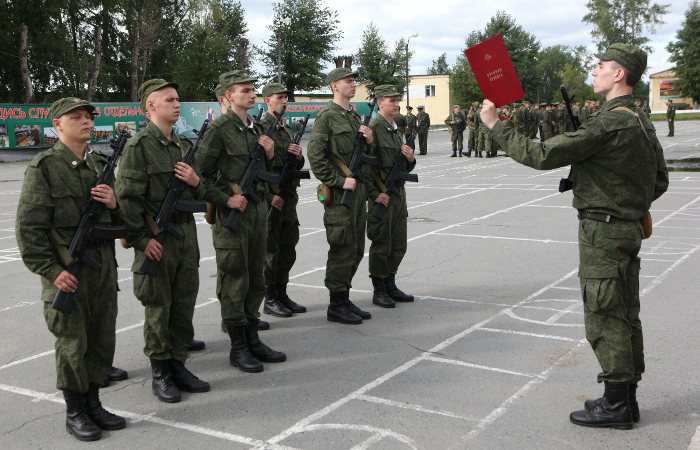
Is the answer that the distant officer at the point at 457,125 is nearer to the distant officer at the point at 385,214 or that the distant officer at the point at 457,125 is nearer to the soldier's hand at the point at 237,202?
the distant officer at the point at 385,214

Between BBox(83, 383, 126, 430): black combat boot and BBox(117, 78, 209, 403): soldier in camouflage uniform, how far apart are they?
45 centimetres

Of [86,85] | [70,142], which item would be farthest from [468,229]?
[86,85]

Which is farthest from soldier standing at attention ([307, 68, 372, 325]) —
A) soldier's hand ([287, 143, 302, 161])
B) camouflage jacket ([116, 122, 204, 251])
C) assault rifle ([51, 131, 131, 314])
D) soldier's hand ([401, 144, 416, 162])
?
assault rifle ([51, 131, 131, 314])

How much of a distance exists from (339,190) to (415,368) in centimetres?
202

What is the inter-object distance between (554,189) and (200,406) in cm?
1316

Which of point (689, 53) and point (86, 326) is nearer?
point (86, 326)

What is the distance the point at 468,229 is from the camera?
1116cm

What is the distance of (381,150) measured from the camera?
7020mm

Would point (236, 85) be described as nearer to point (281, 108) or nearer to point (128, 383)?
point (281, 108)

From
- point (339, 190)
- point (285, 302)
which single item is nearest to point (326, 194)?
point (339, 190)

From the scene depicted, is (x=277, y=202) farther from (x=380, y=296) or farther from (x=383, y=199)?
(x=380, y=296)

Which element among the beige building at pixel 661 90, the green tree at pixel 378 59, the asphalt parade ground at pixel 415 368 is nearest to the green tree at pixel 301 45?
the green tree at pixel 378 59

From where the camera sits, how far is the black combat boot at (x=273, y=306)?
663 centimetres

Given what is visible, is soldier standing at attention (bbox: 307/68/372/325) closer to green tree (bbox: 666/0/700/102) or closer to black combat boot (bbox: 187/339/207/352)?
black combat boot (bbox: 187/339/207/352)
